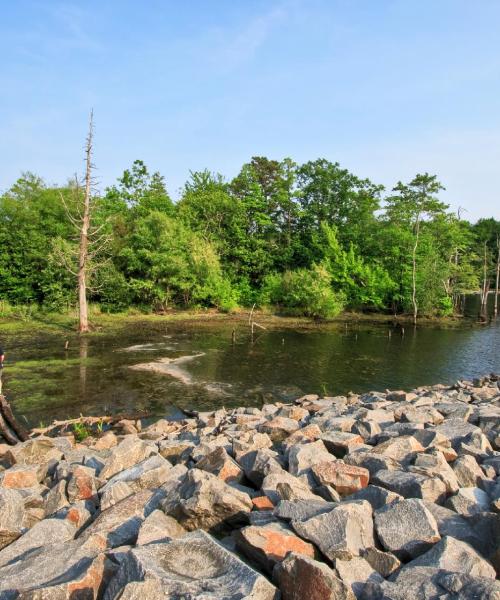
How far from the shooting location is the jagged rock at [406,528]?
3600 mm

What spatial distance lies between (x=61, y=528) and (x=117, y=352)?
16.8 m

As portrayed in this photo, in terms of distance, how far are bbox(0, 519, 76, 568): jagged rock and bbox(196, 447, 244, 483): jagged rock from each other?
167cm

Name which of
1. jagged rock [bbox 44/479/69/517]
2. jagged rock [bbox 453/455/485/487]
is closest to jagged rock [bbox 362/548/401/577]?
jagged rock [bbox 453/455/485/487]

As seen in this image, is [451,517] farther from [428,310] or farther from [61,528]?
[428,310]

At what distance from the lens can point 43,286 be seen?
3172cm

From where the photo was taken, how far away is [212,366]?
18531 millimetres

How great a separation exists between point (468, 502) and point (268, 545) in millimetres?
2186

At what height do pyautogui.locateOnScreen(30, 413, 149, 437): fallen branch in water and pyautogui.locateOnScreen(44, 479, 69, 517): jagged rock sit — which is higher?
pyautogui.locateOnScreen(44, 479, 69, 517): jagged rock

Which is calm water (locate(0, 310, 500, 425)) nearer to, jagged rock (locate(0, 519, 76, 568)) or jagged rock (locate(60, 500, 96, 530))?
jagged rock (locate(60, 500, 96, 530))

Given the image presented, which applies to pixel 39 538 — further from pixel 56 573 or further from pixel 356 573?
pixel 356 573

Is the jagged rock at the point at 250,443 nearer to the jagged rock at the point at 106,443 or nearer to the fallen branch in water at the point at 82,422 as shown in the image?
the jagged rock at the point at 106,443

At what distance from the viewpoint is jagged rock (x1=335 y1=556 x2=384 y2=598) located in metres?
3.13

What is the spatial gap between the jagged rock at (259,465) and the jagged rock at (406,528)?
1.44m

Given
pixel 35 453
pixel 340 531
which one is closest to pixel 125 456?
pixel 35 453
